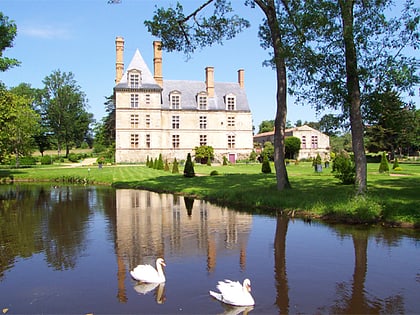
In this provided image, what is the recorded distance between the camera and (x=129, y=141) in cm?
4812

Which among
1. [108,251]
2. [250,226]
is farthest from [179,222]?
[108,251]

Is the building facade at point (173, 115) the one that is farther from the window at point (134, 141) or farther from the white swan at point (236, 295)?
the white swan at point (236, 295)

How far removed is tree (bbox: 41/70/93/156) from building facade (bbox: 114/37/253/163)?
23023 millimetres

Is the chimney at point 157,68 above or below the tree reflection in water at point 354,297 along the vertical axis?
above

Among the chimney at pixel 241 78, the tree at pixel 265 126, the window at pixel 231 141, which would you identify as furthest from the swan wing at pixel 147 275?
the tree at pixel 265 126

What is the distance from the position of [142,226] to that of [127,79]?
37.8 metres

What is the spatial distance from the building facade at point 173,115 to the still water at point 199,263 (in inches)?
1349

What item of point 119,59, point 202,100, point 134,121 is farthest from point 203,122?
point 119,59

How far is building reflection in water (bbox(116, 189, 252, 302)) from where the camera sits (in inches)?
348

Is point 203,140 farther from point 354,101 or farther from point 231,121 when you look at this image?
point 354,101

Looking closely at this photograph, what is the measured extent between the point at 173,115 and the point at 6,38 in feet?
82.8

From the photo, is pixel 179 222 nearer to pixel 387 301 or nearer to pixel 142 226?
pixel 142 226

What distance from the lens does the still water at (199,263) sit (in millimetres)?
6012

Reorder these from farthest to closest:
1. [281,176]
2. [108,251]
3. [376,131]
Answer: [376,131] → [281,176] → [108,251]
